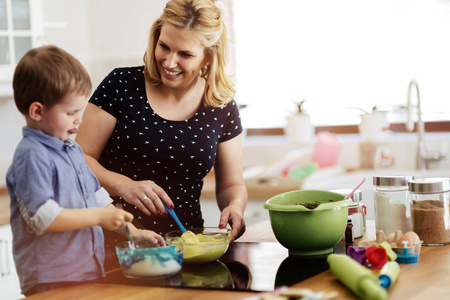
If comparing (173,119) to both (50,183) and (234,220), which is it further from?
(50,183)

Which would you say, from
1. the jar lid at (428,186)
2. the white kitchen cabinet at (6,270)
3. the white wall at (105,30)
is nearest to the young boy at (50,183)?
the jar lid at (428,186)

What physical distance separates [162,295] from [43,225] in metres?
0.25

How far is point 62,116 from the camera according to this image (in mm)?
1079

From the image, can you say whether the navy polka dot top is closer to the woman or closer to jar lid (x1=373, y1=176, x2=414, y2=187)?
the woman

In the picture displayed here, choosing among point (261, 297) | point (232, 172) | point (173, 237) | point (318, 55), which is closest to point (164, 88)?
point (232, 172)

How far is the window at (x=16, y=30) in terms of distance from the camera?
2947mm

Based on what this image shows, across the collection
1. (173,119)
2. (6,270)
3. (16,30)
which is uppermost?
(16,30)

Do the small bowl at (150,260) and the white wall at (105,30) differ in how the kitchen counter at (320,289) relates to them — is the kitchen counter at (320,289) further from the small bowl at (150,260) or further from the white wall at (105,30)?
the white wall at (105,30)

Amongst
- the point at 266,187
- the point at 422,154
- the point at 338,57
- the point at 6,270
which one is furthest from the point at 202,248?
the point at 338,57

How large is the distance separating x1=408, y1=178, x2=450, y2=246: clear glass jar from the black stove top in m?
0.20

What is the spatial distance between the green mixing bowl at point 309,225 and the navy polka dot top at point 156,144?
39 cm

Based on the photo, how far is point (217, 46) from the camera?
5.56ft

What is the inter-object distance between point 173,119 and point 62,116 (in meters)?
0.63

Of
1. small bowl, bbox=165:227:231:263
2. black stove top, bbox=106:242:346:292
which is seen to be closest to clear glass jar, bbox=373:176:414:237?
black stove top, bbox=106:242:346:292
